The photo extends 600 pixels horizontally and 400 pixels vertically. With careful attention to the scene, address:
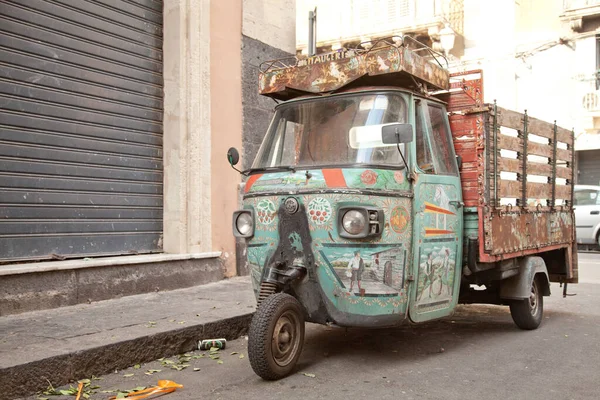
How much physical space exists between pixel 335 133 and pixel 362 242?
948 mm

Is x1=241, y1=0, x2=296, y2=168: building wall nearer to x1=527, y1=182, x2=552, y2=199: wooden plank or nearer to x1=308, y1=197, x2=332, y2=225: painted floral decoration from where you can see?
x1=527, y1=182, x2=552, y2=199: wooden plank

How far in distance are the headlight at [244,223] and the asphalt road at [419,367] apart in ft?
3.31

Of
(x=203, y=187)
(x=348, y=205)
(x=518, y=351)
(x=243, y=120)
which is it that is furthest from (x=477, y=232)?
(x=243, y=120)

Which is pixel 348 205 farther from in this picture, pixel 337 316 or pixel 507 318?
pixel 507 318

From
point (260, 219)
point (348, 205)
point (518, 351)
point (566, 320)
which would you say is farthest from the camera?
point (566, 320)

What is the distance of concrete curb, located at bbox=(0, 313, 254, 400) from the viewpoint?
393 centimetres

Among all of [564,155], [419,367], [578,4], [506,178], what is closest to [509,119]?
[506,178]

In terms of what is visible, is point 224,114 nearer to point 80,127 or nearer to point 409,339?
point 80,127

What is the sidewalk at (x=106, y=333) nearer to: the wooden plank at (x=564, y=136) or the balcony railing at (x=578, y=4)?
the wooden plank at (x=564, y=136)

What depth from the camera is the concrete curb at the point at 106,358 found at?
393 centimetres

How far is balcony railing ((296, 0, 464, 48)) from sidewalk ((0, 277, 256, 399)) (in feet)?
61.1

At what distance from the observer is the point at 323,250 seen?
14.8 feet

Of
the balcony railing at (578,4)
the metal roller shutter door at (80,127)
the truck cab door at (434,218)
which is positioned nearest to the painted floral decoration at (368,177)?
the truck cab door at (434,218)

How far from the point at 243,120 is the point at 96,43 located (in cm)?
243
